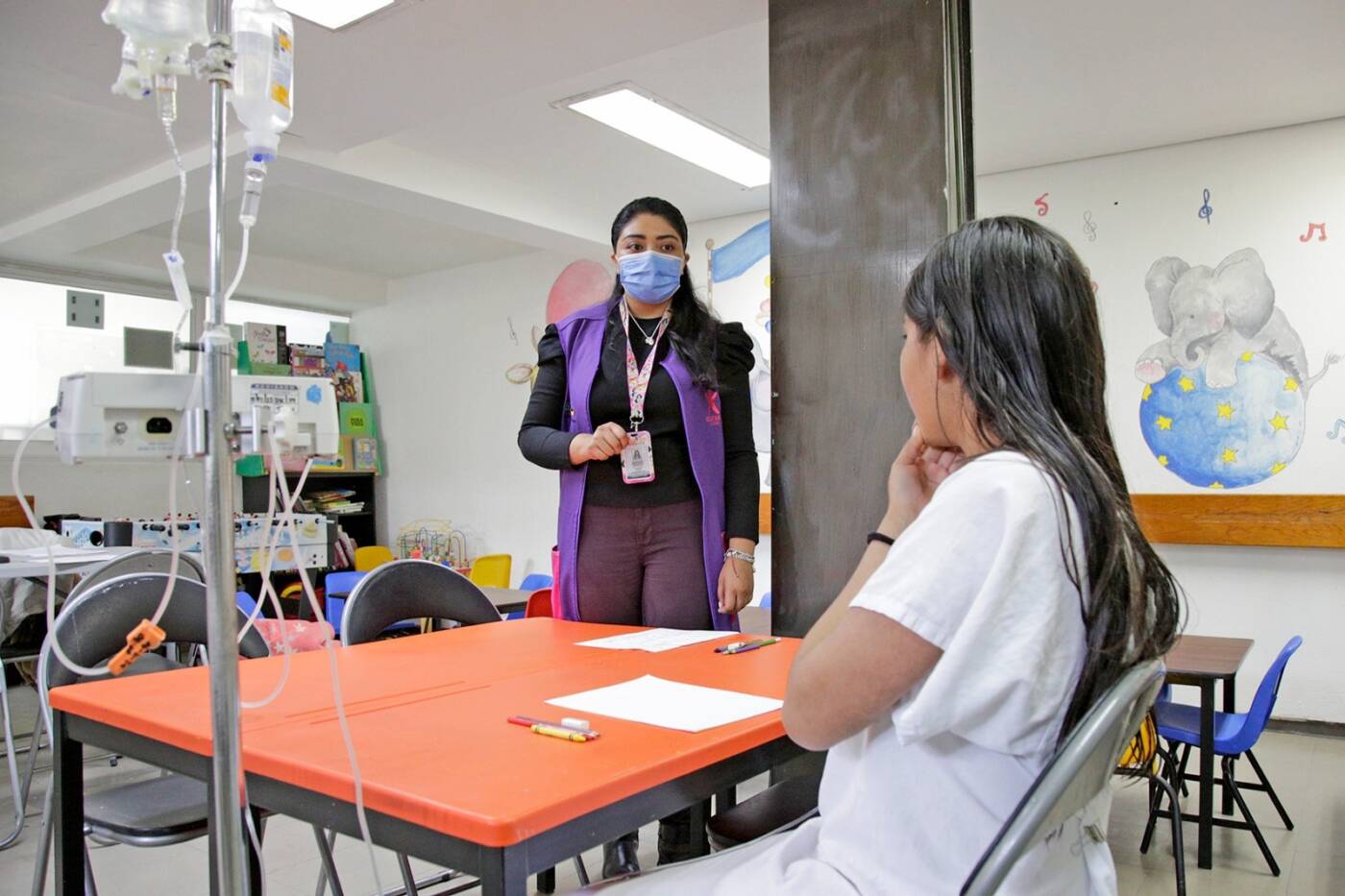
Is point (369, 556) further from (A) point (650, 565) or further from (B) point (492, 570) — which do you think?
(A) point (650, 565)

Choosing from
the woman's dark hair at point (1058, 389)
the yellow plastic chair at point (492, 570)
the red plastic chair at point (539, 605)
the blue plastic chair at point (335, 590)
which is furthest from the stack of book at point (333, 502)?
the woman's dark hair at point (1058, 389)

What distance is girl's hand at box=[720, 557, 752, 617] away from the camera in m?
2.00

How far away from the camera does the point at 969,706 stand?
79cm

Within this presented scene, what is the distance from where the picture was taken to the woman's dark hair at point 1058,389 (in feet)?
2.74

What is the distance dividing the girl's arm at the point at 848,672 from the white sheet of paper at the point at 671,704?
238 mm

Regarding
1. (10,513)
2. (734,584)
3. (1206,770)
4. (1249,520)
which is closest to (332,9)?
(734,584)

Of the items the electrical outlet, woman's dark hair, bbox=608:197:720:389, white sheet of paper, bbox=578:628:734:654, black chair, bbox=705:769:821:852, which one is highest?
the electrical outlet

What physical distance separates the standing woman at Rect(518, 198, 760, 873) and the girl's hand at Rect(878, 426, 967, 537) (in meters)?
0.93

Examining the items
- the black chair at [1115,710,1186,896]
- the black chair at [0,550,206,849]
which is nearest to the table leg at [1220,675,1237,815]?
the black chair at [1115,710,1186,896]

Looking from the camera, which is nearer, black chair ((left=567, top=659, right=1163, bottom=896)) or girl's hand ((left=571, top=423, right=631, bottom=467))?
black chair ((left=567, top=659, right=1163, bottom=896))

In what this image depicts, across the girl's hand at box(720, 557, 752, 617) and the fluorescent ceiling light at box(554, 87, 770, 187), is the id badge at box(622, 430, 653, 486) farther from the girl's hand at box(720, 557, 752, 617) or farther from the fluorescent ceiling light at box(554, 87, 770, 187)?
the fluorescent ceiling light at box(554, 87, 770, 187)

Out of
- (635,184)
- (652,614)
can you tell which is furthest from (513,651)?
(635,184)

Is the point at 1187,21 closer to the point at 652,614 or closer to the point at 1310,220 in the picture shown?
the point at 1310,220

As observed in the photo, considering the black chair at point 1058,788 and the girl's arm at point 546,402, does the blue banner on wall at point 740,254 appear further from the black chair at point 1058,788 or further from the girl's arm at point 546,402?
the black chair at point 1058,788
